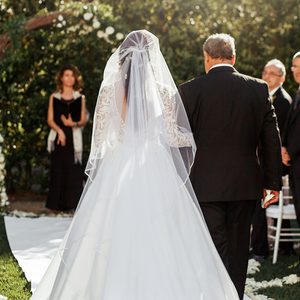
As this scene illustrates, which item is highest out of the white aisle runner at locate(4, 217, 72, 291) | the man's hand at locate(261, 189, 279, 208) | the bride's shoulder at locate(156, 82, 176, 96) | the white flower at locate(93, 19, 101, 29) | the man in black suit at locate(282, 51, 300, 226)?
the white flower at locate(93, 19, 101, 29)

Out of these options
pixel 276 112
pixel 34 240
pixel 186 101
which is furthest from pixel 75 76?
pixel 186 101

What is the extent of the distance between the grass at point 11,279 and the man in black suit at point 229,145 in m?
1.52

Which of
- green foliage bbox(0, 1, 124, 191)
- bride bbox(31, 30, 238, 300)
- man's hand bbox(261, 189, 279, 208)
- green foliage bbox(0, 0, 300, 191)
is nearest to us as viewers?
bride bbox(31, 30, 238, 300)

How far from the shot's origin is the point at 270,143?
4668 millimetres

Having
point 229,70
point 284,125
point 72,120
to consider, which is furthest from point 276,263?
point 72,120

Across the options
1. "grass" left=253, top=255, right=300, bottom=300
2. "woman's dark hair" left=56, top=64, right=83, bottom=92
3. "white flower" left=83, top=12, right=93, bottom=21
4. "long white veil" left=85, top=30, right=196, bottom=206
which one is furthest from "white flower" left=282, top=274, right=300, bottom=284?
"white flower" left=83, top=12, right=93, bottom=21

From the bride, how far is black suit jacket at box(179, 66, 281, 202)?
0.14 meters

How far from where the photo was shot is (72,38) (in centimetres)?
991

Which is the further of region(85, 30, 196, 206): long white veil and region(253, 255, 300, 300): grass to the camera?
region(253, 255, 300, 300): grass

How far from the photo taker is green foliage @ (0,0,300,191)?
32.3 ft

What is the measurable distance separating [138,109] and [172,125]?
0.81 ft

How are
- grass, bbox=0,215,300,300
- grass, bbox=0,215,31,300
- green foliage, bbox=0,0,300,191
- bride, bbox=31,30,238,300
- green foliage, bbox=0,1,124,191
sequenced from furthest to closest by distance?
green foliage, bbox=0,0,300,191
green foliage, bbox=0,1,124,191
grass, bbox=0,215,300,300
grass, bbox=0,215,31,300
bride, bbox=31,30,238,300

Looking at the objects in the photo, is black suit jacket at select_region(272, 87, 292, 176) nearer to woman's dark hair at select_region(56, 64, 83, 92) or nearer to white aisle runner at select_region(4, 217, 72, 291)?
white aisle runner at select_region(4, 217, 72, 291)

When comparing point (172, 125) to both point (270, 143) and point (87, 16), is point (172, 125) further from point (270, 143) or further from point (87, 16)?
point (87, 16)
